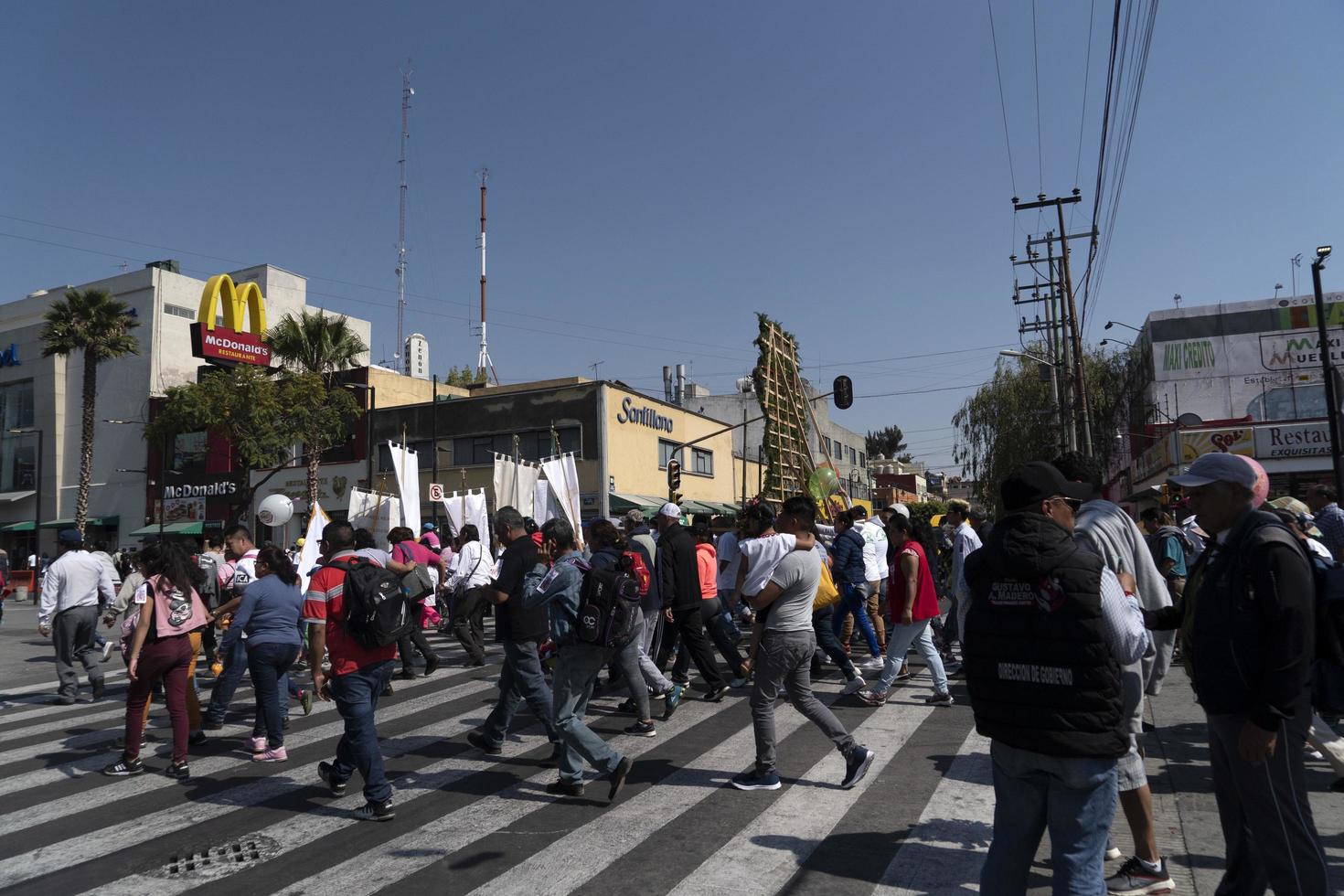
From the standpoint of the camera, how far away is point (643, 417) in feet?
126

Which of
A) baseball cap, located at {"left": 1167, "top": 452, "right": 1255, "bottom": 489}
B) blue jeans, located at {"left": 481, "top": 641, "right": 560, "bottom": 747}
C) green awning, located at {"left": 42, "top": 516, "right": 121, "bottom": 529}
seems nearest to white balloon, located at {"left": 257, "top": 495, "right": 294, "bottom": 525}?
blue jeans, located at {"left": 481, "top": 641, "right": 560, "bottom": 747}

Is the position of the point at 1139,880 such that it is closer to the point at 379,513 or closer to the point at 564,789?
the point at 564,789

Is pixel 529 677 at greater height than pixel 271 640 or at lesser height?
lesser

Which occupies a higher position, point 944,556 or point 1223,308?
point 1223,308

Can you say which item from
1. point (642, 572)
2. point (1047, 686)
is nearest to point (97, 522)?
point (642, 572)

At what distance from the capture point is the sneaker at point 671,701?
26.6ft

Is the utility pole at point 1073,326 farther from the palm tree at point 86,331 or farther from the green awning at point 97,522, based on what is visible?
the green awning at point 97,522

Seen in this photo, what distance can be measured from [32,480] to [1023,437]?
173ft

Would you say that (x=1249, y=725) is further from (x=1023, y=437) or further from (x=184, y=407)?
(x=1023, y=437)

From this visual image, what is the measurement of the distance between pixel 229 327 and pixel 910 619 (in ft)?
129

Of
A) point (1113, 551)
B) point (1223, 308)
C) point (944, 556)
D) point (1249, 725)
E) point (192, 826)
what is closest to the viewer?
point (1249, 725)

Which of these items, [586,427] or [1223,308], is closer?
[586,427]

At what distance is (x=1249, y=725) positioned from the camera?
3.05 meters

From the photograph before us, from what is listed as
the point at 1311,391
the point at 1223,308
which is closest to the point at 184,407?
the point at 1223,308
